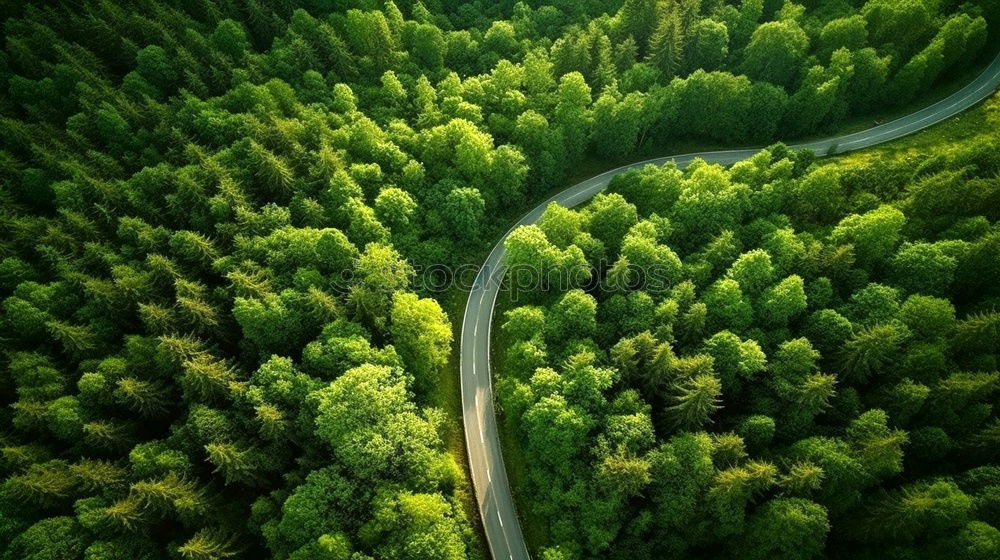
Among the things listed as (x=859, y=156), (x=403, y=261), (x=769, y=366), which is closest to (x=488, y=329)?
(x=403, y=261)

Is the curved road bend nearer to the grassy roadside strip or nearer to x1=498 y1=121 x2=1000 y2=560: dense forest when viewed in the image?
the grassy roadside strip

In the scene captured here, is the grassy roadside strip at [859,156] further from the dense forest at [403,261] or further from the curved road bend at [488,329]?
the dense forest at [403,261]

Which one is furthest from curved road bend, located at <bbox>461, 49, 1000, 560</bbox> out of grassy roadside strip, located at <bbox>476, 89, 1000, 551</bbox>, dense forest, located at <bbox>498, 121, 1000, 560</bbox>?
dense forest, located at <bbox>498, 121, 1000, 560</bbox>

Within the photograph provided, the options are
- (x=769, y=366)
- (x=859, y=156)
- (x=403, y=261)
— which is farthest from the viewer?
(x=859, y=156)

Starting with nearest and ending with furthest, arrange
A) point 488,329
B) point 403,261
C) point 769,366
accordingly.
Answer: point 769,366 < point 403,261 < point 488,329

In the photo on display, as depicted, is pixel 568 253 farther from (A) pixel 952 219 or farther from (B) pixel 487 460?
(A) pixel 952 219

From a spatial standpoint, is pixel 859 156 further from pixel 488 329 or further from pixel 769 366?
pixel 488 329

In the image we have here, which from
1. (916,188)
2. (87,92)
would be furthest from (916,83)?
(87,92)
